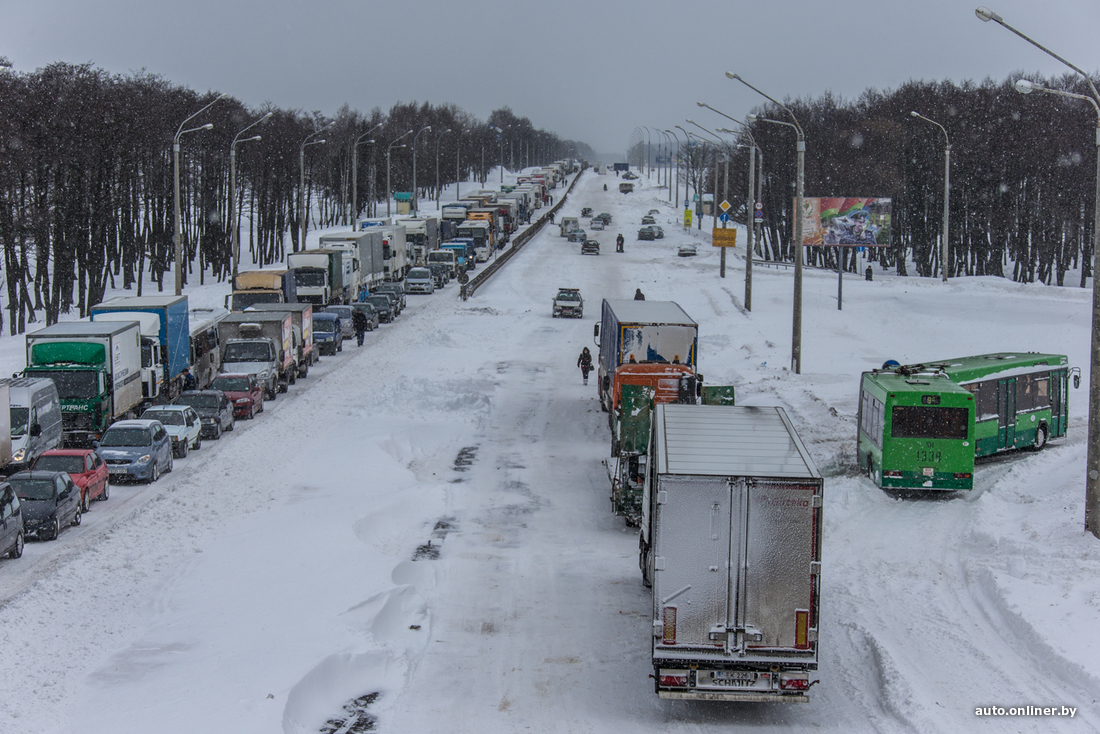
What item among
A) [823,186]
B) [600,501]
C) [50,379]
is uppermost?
[823,186]

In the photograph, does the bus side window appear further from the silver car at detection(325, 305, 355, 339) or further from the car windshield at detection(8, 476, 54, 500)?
the silver car at detection(325, 305, 355, 339)

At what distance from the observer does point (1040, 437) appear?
2850 centimetres

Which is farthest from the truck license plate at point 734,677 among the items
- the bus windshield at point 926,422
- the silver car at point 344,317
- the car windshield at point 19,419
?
the silver car at point 344,317

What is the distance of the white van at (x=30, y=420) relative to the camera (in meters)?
24.4

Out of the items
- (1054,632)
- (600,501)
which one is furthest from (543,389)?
(1054,632)

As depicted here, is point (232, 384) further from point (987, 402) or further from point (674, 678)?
point (674, 678)

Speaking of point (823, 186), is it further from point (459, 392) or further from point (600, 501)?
point (600, 501)

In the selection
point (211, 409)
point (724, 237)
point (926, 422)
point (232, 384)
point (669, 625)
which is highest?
point (724, 237)

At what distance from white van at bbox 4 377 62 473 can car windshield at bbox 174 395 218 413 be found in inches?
176

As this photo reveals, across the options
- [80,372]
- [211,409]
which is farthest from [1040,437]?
[80,372]

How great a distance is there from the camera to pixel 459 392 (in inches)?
1399

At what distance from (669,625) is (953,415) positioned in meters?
13.0

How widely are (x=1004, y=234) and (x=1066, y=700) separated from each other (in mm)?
69116

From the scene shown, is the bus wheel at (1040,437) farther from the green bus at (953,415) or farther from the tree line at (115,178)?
the tree line at (115,178)
